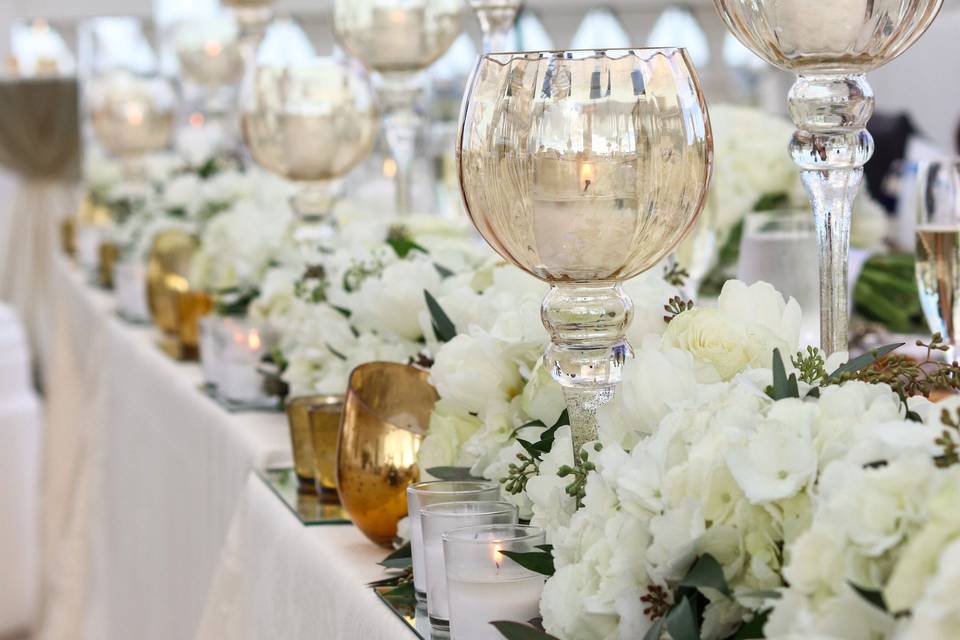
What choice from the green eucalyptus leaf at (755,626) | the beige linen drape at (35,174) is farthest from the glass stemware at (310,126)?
the beige linen drape at (35,174)

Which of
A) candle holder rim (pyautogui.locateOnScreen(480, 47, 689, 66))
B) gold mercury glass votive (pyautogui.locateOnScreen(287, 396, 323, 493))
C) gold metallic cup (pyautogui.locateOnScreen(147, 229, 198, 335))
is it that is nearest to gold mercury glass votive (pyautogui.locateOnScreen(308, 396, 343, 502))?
gold mercury glass votive (pyautogui.locateOnScreen(287, 396, 323, 493))

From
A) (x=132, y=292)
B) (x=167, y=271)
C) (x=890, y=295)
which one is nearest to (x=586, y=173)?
(x=890, y=295)

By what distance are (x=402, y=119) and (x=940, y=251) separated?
3.30ft

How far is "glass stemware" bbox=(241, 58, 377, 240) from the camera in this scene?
1.72 m

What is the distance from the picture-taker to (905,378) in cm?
66

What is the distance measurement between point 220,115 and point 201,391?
7.29 feet

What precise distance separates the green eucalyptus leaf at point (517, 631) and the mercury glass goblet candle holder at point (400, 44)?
1.25 meters

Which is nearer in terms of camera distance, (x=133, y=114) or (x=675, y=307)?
(x=675, y=307)

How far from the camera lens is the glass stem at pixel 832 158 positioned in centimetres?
79

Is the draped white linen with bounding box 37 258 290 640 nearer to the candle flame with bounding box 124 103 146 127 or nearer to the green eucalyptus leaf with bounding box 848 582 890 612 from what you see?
the candle flame with bounding box 124 103 146 127

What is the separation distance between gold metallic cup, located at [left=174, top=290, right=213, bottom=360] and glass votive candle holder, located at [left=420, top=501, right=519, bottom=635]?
3.84 ft

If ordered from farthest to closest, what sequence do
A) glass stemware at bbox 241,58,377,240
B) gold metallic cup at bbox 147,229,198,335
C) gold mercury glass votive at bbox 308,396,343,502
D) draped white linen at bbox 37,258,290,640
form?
gold metallic cup at bbox 147,229,198,335 → glass stemware at bbox 241,58,377,240 → draped white linen at bbox 37,258,290,640 → gold mercury glass votive at bbox 308,396,343,502

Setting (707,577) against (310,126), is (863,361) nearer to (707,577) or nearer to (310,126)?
(707,577)

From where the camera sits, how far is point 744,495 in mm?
575
